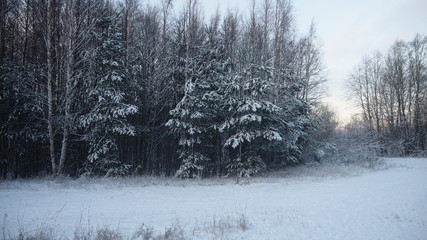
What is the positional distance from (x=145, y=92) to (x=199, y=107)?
5.02 m

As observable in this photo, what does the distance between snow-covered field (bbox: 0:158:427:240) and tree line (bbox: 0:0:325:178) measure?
3.95 m

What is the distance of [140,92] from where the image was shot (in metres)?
20.4

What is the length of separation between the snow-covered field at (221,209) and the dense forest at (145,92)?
4035 mm

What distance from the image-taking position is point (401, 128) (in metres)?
42.9

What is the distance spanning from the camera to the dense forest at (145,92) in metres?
16.3

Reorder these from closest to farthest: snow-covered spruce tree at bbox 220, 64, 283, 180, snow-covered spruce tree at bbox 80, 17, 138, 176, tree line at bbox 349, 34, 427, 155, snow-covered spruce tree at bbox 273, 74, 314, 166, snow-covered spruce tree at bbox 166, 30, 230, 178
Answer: snow-covered spruce tree at bbox 80, 17, 138, 176 < snow-covered spruce tree at bbox 220, 64, 283, 180 < snow-covered spruce tree at bbox 166, 30, 230, 178 < snow-covered spruce tree at bbox 273, 74, 314, 166 < tree line at bbox 349, 34, 427, 155

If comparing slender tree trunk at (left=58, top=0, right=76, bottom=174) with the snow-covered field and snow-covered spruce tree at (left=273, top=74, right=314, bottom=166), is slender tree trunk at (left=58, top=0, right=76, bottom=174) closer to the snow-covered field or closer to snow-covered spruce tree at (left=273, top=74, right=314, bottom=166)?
the snow-covered field

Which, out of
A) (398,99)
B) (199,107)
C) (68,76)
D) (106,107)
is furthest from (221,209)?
(398,99)

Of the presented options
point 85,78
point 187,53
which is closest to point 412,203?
point 187,53

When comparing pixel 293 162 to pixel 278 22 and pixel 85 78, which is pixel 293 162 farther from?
pixel 85 78

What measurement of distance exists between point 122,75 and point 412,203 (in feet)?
52.5

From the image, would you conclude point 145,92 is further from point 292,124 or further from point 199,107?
point 292,124

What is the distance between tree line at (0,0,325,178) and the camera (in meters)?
16.3

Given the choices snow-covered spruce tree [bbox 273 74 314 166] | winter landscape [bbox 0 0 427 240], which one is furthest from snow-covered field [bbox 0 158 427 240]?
snow-covered spruce tree [bbox 273 74 314 166]
